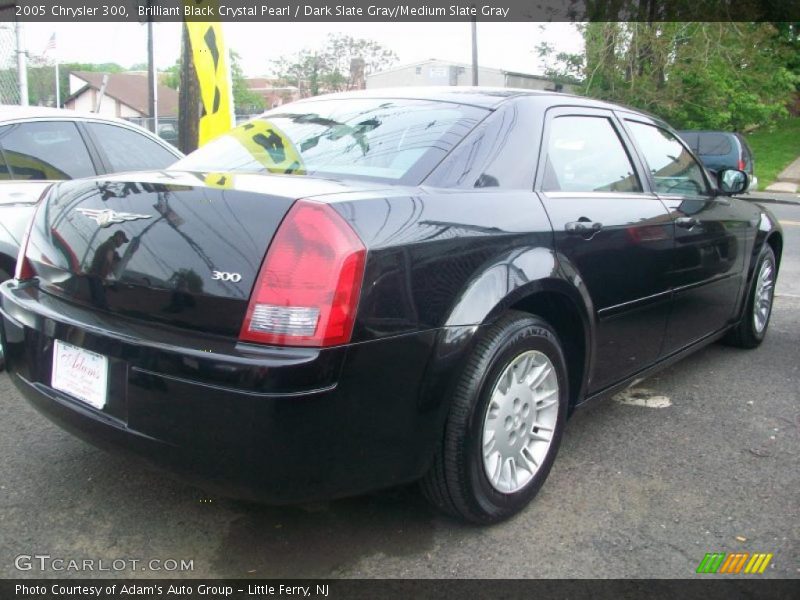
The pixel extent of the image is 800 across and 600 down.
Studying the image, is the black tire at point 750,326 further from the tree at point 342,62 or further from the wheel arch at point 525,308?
the tree at point 342,62

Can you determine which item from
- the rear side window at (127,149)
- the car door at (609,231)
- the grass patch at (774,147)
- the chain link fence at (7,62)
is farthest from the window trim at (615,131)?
the grass patch at (774,147)

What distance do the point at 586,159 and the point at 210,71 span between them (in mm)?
4163

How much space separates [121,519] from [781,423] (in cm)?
310

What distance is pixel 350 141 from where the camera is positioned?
9.39 feet

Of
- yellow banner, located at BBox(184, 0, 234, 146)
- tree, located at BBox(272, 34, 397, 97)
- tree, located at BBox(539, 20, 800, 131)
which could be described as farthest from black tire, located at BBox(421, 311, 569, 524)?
tree, located at BBox(272, 34, 397, 97)

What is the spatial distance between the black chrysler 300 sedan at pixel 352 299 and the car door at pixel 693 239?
35 centimetres

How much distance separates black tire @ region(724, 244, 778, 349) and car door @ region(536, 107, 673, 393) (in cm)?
150

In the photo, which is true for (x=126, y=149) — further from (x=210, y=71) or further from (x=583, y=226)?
(x=583, y=226)

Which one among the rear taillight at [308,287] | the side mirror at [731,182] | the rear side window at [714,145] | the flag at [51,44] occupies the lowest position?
the rear taillight at [308,287]

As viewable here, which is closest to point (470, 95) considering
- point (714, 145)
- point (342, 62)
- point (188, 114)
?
point (188, 114)

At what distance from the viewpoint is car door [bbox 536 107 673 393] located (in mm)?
2900

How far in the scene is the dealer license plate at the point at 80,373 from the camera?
7.39ft

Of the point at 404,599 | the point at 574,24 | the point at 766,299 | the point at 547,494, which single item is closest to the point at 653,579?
the point at 547,494

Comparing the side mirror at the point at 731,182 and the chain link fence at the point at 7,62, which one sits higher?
the chain link fence at the point at 7,62
